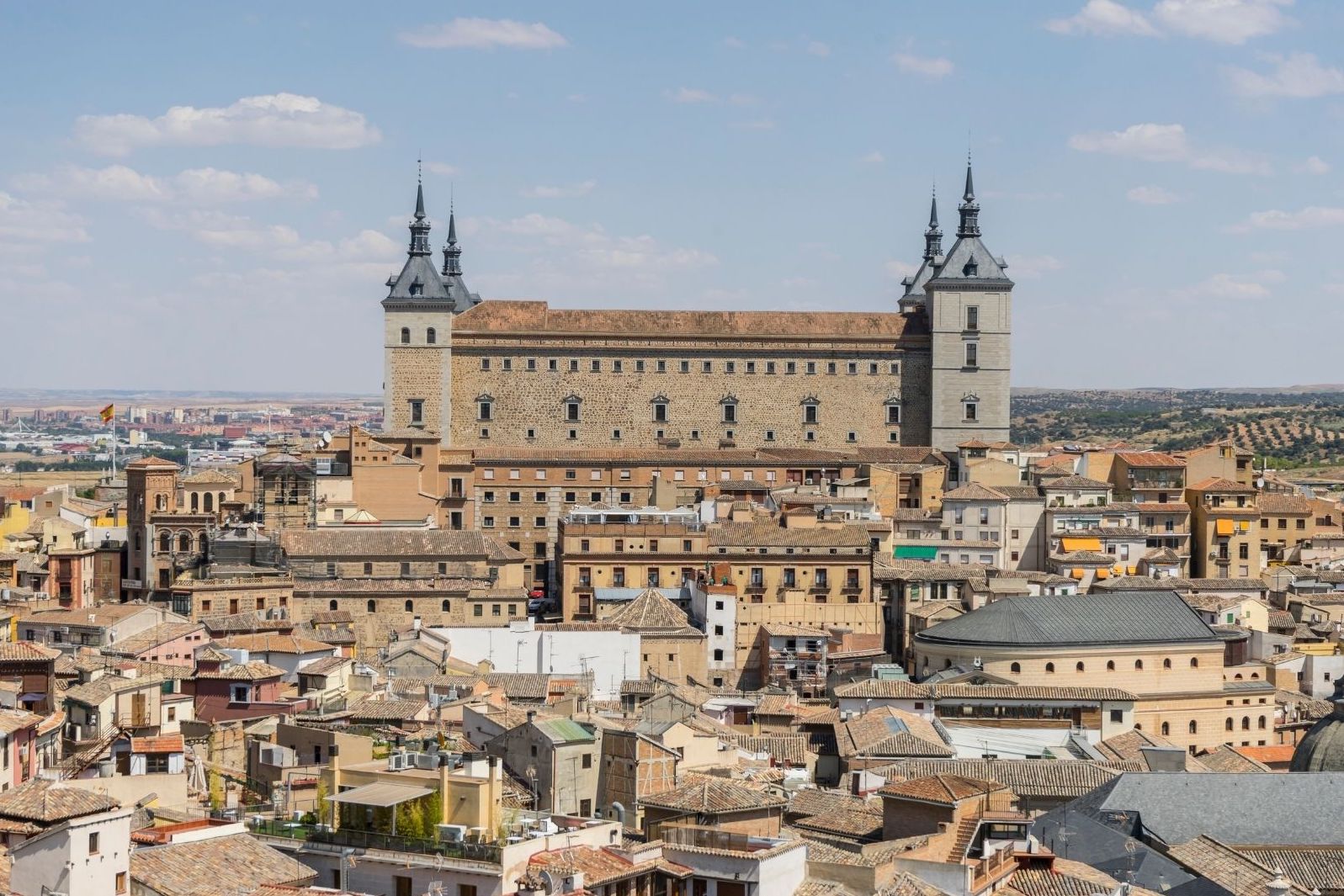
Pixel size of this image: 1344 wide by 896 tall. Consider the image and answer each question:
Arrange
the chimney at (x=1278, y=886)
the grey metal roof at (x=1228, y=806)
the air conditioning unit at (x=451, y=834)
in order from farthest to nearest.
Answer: the grey metal roof at (x=1228, y=806) → the chimney at (x=1278, y=886) → the air conditioning unit at (x=451, y=834)

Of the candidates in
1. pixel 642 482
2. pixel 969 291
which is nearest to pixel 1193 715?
pixel 642 482

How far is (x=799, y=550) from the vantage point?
57344 millimetres

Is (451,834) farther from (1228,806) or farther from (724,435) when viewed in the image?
(724,435)

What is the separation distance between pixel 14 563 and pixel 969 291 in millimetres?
37568

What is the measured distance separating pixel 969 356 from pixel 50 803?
64.7m

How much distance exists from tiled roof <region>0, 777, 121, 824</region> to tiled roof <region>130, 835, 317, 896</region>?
0.65 metres

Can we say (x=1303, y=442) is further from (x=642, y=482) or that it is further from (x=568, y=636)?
(x=568, y=636)

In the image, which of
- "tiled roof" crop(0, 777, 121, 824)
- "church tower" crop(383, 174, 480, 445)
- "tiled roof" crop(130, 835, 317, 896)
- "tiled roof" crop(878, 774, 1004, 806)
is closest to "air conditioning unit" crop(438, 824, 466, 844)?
"tiled roof" crop(130, 835, 317, 896)

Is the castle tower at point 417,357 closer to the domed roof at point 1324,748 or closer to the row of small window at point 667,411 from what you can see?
the row of small window at point 667,411

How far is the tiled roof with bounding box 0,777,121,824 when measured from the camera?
1992 cm

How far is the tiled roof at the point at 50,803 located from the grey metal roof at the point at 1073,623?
2954cm

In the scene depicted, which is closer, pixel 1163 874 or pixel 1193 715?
pixel 1163 874

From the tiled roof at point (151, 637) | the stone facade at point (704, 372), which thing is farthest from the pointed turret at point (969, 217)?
the tiled roof at point (151, 637)

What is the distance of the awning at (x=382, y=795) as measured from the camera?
21.8m
